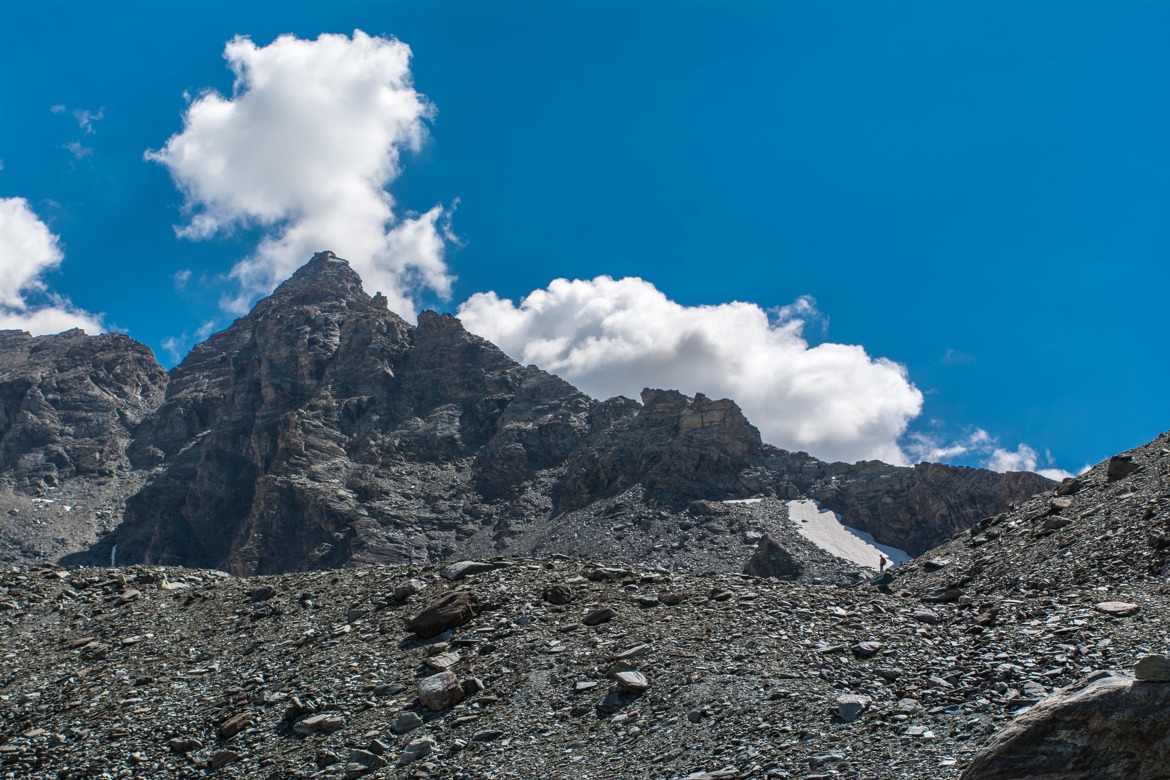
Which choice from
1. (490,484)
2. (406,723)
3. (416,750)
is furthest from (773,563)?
(416,750)

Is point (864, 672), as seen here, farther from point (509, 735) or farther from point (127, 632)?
point (127, 632)

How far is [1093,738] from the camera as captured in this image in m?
10.1

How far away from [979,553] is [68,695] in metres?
23.7

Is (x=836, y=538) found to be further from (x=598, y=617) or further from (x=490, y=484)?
(x=598, y=617)

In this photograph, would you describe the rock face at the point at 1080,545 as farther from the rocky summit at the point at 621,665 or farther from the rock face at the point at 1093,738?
the rock face at the point at 1093,738

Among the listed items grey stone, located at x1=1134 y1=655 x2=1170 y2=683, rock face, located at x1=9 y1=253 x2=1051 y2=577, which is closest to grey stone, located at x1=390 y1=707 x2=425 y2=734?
grey stone, located at x1=1134 y1=655 x2=1170 y2=683

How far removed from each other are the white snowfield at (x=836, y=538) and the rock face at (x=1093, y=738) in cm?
11419

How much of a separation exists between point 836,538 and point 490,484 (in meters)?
63.4

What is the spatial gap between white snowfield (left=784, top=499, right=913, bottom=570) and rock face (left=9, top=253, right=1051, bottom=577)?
274 centimetres

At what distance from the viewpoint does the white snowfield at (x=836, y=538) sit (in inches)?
4988

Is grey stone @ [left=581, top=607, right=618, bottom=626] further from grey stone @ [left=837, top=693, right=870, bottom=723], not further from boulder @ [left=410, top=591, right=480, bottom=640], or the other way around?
grey stone @ [left=837, top=693, right=870, bottom=723]

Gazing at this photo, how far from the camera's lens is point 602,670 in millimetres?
17422

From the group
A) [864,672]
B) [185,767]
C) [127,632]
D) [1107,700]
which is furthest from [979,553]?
[127,632]

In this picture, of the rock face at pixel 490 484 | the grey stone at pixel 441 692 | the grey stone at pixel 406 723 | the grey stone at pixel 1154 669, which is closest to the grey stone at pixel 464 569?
the grey stone at pixel 441 692
